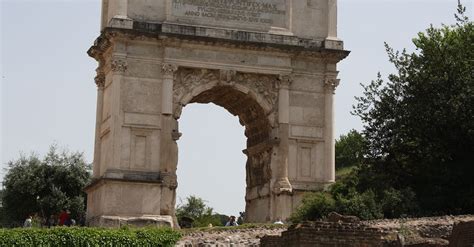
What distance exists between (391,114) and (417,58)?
2.44 meters

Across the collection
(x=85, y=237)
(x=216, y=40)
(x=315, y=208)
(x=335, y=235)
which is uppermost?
(x=216, y=40)

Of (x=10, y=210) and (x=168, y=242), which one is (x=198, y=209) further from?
(x=168, y=242)

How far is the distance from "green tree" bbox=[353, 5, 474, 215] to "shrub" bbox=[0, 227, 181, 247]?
29.7ft

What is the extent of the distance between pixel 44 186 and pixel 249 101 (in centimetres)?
1831

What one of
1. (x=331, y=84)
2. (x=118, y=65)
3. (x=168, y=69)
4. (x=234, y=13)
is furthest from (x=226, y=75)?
(x=331, y=84)

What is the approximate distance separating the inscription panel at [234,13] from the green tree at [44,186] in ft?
58.3

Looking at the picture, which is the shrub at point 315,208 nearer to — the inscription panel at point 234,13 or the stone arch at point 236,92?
the stone arch at point 236,92

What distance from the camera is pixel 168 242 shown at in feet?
92.1

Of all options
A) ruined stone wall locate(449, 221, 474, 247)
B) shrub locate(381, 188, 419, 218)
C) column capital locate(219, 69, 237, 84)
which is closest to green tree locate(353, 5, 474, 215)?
shrub locate(381, 188, 419, 218)

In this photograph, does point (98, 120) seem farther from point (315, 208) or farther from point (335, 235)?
Result: point (335, 235)

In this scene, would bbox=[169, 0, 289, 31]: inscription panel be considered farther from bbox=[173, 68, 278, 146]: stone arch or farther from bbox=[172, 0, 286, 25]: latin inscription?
bbox=[173, 68, 278, 146]: stone arch

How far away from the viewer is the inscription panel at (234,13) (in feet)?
122

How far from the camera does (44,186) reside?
173 feet

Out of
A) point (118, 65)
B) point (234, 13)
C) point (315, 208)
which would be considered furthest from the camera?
point (234, 13)
